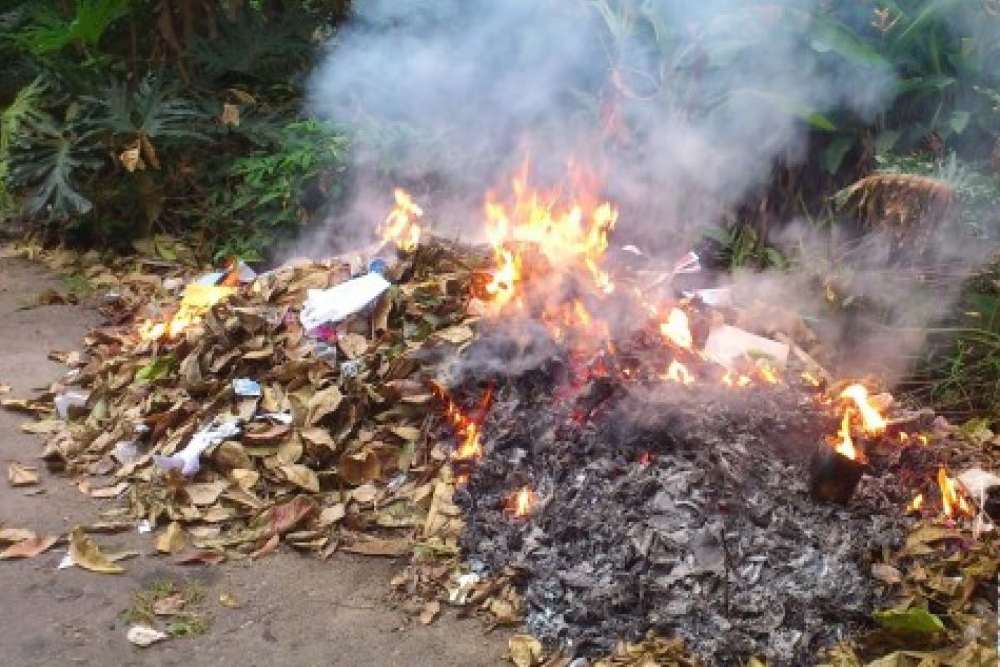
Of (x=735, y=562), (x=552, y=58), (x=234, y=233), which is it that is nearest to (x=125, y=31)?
(x=234, y=233)

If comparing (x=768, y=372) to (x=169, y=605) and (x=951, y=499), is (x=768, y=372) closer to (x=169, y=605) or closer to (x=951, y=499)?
(x=951, y=499)

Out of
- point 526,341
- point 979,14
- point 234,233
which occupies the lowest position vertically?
point 234,233

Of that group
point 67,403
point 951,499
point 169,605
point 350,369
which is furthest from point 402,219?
point 951,499

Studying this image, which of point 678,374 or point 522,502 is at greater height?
point 678,374

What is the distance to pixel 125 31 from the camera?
703cm

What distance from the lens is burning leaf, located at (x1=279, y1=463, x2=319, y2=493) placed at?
378 centimetres

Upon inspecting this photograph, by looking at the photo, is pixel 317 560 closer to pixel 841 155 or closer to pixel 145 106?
pixel 841 155

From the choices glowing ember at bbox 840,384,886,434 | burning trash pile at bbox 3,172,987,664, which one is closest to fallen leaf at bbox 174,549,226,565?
burning trash pile at bbox 3,172,987,664

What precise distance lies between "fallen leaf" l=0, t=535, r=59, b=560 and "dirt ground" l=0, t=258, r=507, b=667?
0.03 m

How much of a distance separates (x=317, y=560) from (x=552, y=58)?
3825 millimetres

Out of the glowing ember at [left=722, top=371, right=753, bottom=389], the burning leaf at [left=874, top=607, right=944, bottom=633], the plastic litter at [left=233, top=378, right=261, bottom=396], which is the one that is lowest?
the plastic litter at [left=233, top=378, right=261, bottom=396]

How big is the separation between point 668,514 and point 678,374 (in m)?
0.74

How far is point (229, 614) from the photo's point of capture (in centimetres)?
322

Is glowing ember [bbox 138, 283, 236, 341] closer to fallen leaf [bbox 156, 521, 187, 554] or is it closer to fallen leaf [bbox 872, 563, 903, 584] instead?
fallen leaf [bbox 156, 521, 187, 554]
